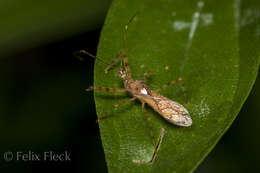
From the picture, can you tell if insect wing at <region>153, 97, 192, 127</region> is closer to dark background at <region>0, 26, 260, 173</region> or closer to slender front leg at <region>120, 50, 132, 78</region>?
slender front leg at <region>120, 50, 132, 78</region>

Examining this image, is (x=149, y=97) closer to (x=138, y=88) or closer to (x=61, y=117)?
(x=138, y=88)

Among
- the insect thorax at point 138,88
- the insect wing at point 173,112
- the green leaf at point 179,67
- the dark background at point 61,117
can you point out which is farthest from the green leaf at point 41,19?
the insect wing at point 173,112

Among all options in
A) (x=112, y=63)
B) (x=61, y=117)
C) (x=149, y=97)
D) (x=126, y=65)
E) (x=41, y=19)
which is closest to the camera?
(x=112, y=63)

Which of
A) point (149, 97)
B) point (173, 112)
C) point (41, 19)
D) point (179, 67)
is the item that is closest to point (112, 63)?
point (149, 97)

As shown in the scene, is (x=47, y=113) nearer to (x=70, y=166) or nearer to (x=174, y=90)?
(x=70, y=166)

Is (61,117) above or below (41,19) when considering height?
below

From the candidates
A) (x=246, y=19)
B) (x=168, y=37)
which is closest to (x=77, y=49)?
(x=168, y=37)

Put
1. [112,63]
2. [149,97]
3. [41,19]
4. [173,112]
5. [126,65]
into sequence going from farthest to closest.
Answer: [41,19] → [126,65] → [149,97] → [112,63] → [173,112]

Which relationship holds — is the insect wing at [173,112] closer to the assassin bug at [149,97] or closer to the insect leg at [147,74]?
the assassin bug at [149,97]

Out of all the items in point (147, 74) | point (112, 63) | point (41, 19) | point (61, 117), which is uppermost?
point (41, 19)
